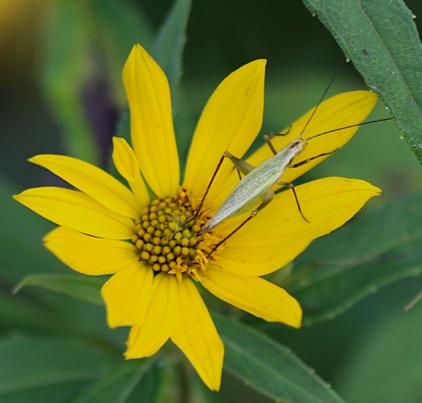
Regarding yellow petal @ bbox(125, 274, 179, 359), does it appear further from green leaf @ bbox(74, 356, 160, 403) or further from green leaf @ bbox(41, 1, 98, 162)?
green leaf @ bbox(41, 1, 98, 162)

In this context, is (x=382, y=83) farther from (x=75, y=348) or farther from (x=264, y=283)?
(x=75, y=348)

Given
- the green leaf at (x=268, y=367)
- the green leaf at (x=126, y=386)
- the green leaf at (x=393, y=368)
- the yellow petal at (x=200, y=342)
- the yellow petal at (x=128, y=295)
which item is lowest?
the green leaf at (x=393, y=368)

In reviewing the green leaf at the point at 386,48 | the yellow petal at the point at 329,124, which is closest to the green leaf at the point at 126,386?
the yellow petal at the point at 329,124

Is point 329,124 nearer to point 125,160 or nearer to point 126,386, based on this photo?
point 125,160

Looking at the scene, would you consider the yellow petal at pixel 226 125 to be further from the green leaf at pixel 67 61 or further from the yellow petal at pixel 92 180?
the green leaf at pixel 67 61

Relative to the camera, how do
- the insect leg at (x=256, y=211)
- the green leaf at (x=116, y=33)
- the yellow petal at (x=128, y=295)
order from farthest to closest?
the green leaf at (x=116, y=33) → the insect leg at (x=256, y=211) → the yellow petal at (x=128, y=295)

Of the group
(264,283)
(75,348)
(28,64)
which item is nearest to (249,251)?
(264,283)

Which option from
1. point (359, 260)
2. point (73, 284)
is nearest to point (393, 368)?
point (359, 260)
